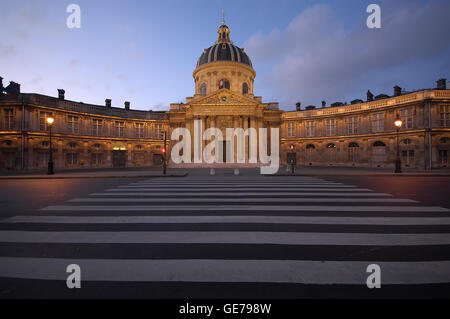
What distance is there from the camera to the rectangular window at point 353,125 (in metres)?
34.2

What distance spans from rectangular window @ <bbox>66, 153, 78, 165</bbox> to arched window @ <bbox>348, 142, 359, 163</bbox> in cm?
4387

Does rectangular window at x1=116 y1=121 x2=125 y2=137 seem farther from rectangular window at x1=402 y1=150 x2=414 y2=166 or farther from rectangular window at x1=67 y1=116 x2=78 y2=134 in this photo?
rectangular window at x1=402 y1=150 x2=414 y2=166

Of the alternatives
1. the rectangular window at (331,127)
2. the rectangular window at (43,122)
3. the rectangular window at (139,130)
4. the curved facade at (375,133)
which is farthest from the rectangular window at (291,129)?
the rectangular window at (43,122)

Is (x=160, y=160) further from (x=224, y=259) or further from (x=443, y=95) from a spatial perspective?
(x=443, y=95)

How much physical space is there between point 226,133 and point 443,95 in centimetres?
2996

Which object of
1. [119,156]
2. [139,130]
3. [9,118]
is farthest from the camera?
[139,130]

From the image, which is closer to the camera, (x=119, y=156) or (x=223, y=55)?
(x=119, y=156)

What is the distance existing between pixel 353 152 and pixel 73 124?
44964 mm

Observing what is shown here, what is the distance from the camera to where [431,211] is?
17.6ft

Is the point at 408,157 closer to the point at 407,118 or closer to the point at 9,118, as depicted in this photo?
the point at 407,118

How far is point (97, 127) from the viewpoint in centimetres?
3434

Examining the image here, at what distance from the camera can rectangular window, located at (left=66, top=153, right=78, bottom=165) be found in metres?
30.8

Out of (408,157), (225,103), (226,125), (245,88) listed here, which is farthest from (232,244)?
(245,88)

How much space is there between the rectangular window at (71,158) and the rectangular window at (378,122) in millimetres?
46685
